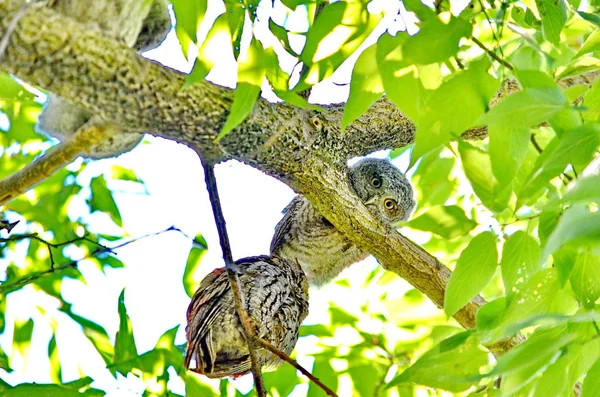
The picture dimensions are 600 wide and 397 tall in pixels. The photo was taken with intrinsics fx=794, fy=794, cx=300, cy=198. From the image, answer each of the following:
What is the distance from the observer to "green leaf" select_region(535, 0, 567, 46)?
1.17 meters

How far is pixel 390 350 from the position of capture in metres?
1.99

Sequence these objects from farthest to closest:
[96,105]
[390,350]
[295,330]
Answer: [390,350] → [295,330] → [96,105]

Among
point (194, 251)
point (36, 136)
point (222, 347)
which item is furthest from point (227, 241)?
point (36, 136)

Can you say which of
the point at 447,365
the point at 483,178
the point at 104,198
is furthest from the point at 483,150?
the point at 104,198

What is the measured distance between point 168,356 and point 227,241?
1.95ft

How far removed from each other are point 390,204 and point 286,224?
30cm

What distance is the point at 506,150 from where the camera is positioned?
3.19ft

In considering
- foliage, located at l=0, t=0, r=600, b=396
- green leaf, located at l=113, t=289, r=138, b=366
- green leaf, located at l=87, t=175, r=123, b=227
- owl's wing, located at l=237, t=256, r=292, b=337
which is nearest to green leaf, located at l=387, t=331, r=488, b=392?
foliage, located at l=0, t=0, r=600, b=396

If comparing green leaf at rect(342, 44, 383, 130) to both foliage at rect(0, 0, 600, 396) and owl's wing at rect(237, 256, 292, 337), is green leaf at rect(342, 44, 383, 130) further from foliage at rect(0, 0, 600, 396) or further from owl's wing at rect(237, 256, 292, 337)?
owl's wing at rect(237, 256, 292, 337)

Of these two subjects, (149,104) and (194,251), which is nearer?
(149,104)

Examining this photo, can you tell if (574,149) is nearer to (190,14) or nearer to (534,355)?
(534,355)

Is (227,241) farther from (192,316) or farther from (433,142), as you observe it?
(192,316)

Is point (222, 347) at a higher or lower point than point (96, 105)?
lower

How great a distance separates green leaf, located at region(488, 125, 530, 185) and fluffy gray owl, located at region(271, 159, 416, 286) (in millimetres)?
931
